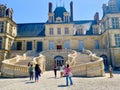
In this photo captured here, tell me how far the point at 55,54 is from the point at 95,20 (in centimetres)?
1637

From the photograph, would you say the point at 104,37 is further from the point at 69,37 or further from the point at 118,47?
the point at 69,37

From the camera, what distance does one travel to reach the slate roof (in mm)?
40156

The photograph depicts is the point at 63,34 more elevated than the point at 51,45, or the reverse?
the point at 63,34

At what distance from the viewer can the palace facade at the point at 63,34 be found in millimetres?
33594

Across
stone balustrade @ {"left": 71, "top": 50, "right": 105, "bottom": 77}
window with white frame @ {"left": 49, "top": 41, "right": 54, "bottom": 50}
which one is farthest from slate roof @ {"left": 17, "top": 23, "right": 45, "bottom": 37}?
stone balustrade @ {"left": 71, "top": 50, "right": 105, "bottom": 77}

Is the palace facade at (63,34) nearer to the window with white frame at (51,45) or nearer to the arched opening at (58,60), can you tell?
the window with white frame at (51,45)

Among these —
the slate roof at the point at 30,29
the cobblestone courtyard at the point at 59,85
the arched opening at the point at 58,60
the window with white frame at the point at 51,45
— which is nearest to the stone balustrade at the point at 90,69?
the cobblestone courtyard at the point at 59,85

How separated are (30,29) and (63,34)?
9072 mm

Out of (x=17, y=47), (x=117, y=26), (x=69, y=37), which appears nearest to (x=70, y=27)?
(x=69, y=37)

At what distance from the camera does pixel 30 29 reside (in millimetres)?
41750

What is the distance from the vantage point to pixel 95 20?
42.7 m

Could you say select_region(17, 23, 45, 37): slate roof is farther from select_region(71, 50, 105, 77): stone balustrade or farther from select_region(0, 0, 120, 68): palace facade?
select_region(71, 50, 105, 77): stone balustrade

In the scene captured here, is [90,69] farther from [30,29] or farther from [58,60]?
[30,29]

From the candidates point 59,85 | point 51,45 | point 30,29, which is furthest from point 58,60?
point 59,85
